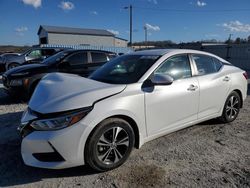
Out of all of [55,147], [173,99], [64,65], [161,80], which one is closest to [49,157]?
[55,147]

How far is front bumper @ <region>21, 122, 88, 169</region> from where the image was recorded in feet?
9.34

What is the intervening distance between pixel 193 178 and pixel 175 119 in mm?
1075

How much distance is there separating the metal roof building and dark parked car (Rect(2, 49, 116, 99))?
40.1 metres

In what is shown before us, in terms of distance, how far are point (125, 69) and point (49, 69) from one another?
3.90m

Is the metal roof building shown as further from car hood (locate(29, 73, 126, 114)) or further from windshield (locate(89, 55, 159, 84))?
car hood (locate(29, 73, 126, 114))

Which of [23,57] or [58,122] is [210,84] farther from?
[23,57]

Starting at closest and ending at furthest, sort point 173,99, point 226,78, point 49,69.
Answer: point 173,99, point 226,78, point 49,69

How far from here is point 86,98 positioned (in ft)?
10.1

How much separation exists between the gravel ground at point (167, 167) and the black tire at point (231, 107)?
51cm

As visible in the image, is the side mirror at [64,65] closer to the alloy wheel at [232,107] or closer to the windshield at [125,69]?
the windshield at [125,69]

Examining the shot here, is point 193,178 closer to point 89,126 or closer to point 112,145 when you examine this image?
point 112,145

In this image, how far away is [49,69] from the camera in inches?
287

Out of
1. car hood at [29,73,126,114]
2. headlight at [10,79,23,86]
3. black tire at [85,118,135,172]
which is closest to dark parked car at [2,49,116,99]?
→ headlight at [10,79,23,86]

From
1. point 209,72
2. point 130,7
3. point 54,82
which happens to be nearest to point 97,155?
point 54,82
